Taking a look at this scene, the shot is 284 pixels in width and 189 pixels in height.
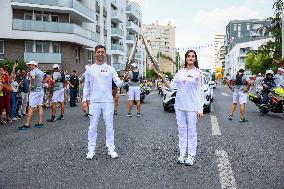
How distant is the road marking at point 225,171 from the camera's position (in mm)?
4666

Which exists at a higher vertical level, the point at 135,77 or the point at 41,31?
the point at 41,31

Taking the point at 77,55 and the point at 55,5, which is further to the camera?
the point at 77,55

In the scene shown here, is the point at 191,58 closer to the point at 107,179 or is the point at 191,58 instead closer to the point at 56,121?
the point at 107,179

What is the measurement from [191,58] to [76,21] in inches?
1438

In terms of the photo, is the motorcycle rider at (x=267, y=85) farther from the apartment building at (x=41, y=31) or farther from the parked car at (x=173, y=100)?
the apartment building at (x=41, y=31)

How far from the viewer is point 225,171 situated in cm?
531

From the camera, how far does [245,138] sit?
8281 millimetres

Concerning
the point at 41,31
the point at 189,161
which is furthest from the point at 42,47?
the point at 189,161

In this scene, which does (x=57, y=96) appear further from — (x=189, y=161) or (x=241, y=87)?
(x=189, y=161)

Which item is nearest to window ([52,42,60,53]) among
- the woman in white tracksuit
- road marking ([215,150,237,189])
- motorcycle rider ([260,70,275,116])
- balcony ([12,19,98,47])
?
balcony ([12,19,98,47])

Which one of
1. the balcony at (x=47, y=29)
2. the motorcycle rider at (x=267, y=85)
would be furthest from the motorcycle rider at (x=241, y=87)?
the balcony at (x=47, y=29)

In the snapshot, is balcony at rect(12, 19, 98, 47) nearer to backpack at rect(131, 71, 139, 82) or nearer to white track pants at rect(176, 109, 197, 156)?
backpack at rect(131, 71, 139, 82)

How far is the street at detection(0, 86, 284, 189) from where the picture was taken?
4836 mm

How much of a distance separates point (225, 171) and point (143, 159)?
1.46 meters
